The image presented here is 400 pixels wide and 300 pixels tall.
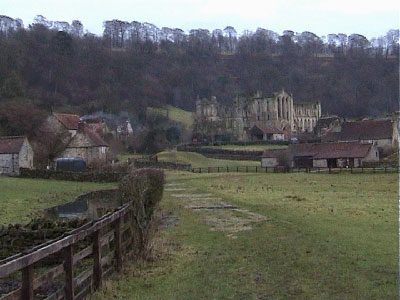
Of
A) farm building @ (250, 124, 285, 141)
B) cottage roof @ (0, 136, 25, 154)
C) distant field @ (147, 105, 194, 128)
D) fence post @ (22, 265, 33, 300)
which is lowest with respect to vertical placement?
fence post @ (22, 265, 33, 300)

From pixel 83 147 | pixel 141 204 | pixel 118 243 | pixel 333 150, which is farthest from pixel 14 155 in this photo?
pixel 118 243

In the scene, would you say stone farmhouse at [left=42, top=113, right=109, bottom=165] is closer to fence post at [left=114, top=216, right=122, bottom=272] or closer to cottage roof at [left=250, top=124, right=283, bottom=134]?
cottage roof at [left=250, top=124, right=283, bottom=134]

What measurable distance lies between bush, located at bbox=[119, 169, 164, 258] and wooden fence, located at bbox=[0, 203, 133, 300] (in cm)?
19

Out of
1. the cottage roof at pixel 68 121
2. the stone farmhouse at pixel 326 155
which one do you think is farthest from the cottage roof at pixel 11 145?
the stone farmhouse at pixel 326 155

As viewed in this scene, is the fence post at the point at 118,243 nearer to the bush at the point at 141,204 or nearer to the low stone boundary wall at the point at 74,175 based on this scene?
the bush at the point at 141,204

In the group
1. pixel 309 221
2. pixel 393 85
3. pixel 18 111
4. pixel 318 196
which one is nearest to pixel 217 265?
pixel 309 221

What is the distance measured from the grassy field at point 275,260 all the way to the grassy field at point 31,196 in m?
7.67

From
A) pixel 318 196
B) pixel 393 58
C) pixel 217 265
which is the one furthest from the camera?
pixel 393 58

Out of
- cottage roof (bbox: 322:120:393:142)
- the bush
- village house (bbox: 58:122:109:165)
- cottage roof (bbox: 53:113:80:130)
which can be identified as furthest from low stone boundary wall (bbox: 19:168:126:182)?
cottage roof (bbox: 322:120:393:142)

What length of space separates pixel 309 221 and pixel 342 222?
1.10 metres

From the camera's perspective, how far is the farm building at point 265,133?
111 m

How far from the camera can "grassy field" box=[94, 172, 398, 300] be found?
9742 mm

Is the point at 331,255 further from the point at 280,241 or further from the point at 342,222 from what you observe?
the point at 342,222

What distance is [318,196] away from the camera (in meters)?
30.3
